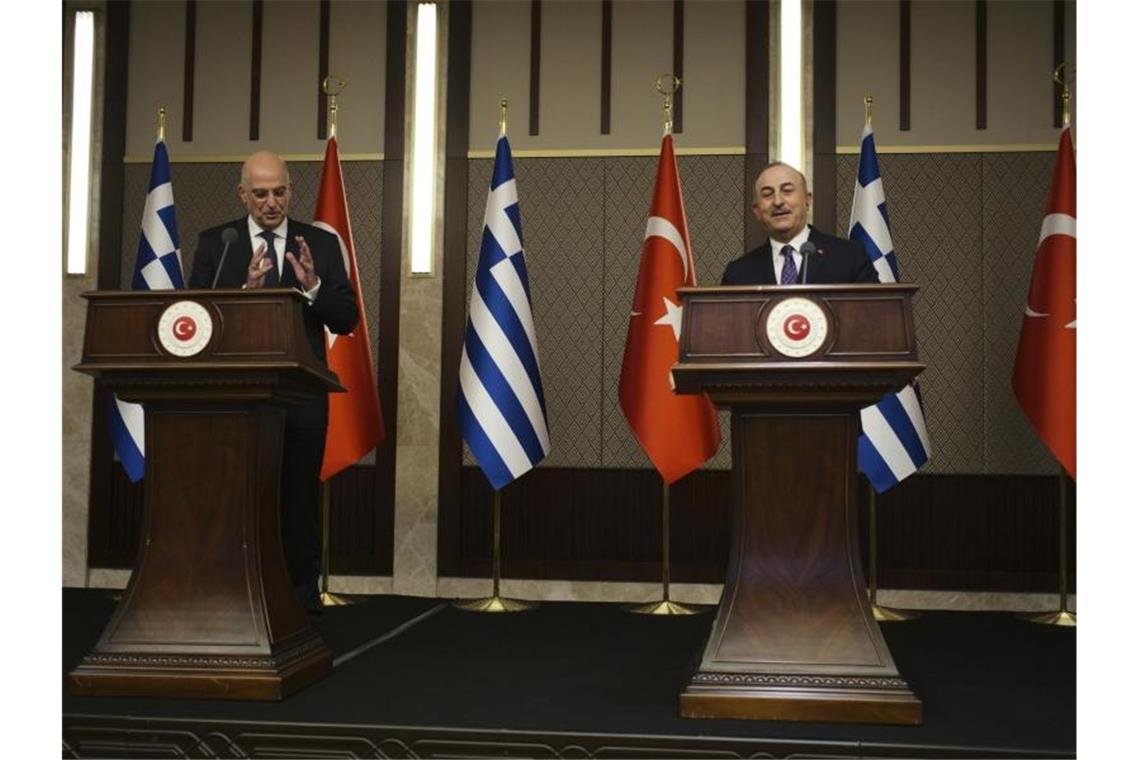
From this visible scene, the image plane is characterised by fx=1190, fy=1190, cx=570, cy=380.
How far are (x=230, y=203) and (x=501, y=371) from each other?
6.22 feet

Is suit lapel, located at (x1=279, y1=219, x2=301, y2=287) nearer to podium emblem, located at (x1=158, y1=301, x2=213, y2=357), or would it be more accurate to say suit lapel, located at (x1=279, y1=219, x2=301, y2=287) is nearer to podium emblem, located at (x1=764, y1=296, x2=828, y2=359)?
→ podium emblem, located at (x1=158, y1=301, x2=213, y2=357)

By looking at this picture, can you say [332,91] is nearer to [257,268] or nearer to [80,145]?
[80,145]

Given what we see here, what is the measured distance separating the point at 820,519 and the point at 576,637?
62.1 inches

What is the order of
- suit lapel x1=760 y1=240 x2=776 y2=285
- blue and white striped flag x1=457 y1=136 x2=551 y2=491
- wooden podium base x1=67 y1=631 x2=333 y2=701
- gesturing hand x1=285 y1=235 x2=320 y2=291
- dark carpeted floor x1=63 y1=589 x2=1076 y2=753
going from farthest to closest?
blue and white striped flag x1=457 y1=136 x2=551 y2=491
suit lapel x1=760 y1=240 x2=776 y2=285
gesturing hand x1=285 y1=235 x2=320 y2=291
wooden podium base x1=67 y1=631 x2=333 y2=701
dark carpeted floor x1=63 y1=589 x2=1076 y2=753

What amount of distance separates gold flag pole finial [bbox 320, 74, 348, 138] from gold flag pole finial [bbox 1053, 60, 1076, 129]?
3.36 m

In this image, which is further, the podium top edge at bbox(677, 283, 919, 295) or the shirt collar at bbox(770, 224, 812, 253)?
the shirt collar at bbox(770, 224, 812, 253)

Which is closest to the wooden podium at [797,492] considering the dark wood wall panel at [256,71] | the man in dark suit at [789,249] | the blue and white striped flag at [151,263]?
the man in dark suit at [789,249]

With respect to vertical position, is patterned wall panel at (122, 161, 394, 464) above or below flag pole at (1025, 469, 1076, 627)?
above

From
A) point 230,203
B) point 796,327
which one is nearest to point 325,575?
point 230,203

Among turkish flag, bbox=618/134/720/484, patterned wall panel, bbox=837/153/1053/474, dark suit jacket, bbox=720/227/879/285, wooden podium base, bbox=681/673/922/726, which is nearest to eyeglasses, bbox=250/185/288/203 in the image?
dark suit jacket, bbox=720/227/879/285

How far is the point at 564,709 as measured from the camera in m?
3.08

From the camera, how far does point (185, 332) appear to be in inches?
125

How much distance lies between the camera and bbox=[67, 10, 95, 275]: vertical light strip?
6.05 m

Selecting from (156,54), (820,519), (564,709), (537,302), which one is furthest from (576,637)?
(156,54)
